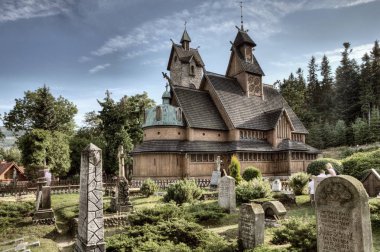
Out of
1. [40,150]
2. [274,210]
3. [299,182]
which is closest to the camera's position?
[274,210]

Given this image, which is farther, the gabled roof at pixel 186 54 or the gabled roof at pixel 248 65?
the gabled roof at pixel 186 54

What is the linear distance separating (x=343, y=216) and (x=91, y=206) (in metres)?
6.62

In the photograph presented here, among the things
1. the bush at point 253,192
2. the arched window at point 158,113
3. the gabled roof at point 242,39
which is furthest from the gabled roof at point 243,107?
the bush at point 253,192

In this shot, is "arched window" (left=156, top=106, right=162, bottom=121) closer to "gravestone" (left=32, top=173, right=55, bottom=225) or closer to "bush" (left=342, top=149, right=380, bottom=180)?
"gravestone" (left=32, top=173, right=55, bottom=225)

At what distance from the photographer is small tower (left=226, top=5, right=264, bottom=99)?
131 ft

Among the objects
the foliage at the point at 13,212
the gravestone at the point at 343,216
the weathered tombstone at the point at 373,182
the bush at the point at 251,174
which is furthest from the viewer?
the bush at the point at 251,174

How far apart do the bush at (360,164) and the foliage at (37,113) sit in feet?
131

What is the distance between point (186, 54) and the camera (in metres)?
44.5

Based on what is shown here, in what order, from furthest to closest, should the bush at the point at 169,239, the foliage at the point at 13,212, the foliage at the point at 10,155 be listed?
1. the foliage at the point at 10,155
2. the foliage at the point at 13,212
3. the bush at the point at 169,239

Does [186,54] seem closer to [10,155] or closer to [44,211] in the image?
[44,211]

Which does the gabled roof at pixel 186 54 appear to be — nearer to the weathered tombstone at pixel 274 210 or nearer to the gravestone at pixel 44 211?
the gravestone at pixel 44 211

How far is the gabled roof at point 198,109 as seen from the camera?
32.7 m

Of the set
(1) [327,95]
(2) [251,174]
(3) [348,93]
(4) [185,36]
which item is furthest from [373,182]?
(1) [327,95]

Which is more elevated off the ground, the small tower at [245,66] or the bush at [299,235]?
the small tower at [245,66]
